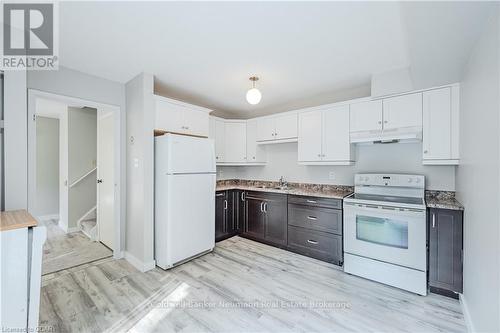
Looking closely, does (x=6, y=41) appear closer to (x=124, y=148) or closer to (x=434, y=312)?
(x=124, y=148)

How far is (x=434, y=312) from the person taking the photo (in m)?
1.99

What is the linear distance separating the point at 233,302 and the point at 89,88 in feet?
9.99

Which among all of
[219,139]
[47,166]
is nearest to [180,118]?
[219,139]

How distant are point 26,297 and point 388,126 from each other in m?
3.64

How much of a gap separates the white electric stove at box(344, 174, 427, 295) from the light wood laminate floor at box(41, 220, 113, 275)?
3.43 metres

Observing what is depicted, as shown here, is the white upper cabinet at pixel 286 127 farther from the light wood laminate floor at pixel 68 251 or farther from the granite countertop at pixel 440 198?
the light wood laminate floor at pixel 68 251

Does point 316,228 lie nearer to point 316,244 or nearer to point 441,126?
point 316,244

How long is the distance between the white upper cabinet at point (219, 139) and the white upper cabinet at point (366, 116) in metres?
2.22

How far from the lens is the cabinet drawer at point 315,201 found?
9.50ft

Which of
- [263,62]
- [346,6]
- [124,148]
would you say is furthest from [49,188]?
[346,6]

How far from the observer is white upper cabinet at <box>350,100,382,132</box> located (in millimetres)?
2816

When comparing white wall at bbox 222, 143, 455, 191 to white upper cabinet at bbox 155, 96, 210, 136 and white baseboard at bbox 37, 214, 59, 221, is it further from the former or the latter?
white baseboard at bbox 37, 214, 59, 221

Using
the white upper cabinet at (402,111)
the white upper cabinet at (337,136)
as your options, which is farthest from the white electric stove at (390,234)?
the white upper cabinet at (402,111)

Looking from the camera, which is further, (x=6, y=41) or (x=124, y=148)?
(x=124, y=148)
